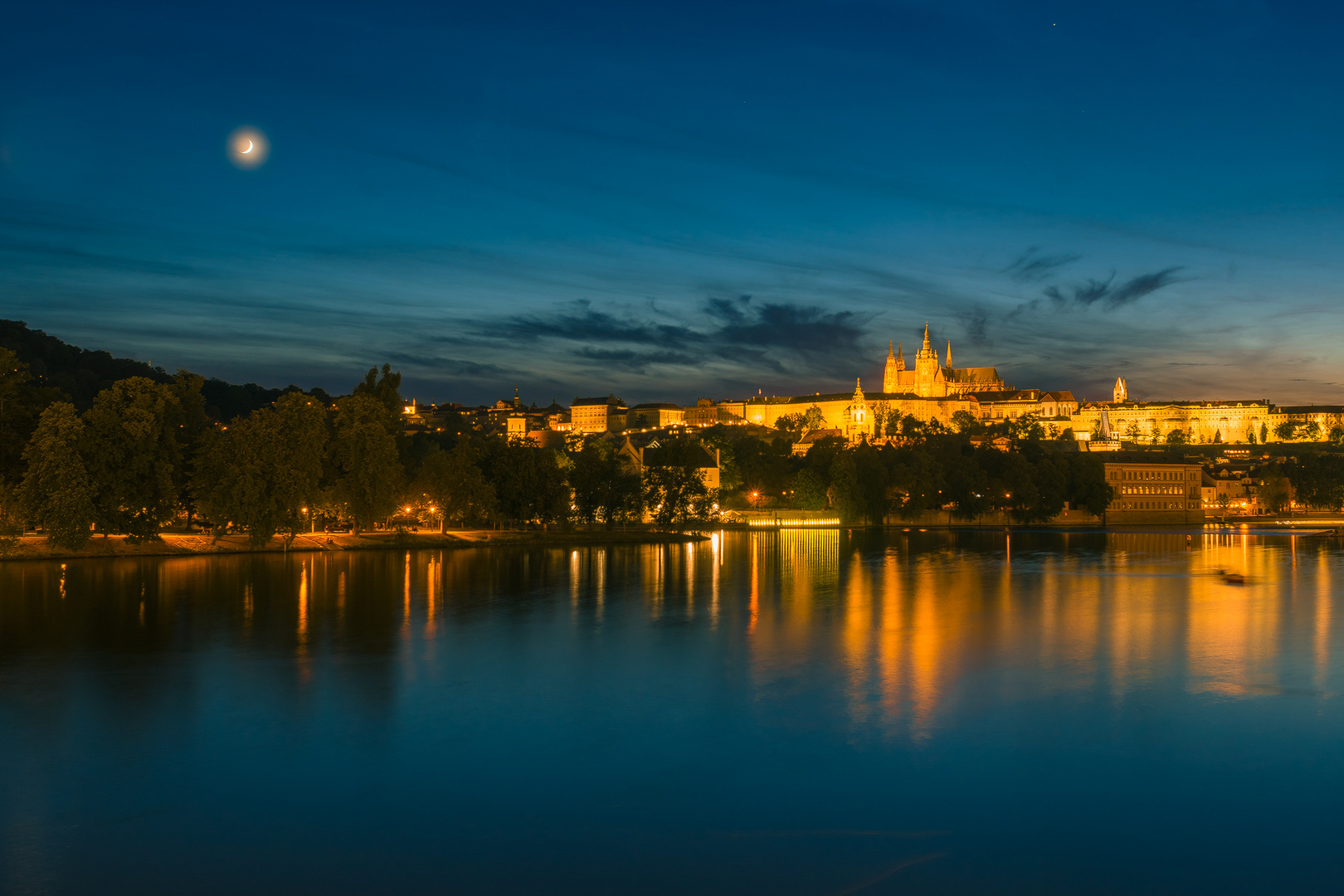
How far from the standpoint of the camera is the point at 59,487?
3366 cm

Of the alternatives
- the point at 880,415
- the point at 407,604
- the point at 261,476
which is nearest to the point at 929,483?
the point at 261,476

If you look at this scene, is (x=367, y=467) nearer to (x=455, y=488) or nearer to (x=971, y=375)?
(x=455, y=488)

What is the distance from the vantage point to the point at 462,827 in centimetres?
990

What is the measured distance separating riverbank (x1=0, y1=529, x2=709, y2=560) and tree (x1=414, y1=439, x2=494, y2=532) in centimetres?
137

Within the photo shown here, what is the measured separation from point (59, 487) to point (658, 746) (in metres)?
28.7

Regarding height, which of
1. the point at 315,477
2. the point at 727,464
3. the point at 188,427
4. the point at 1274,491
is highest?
the point at 188,427

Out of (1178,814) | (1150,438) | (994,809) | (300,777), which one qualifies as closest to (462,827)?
(300,777)

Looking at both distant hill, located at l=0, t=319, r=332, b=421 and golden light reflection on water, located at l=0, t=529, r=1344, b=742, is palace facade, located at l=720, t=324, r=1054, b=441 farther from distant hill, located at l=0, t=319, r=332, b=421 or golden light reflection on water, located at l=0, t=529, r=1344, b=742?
golden light reflection on water, located at l=0, t=529, r=1344, b=742

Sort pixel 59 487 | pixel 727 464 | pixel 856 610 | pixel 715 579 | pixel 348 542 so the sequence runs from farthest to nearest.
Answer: pixel 727 464, pixel 348 542, pixel 715 579, pixel 59 487, pixel 856 610

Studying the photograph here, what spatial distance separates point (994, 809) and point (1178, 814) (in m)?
1.89

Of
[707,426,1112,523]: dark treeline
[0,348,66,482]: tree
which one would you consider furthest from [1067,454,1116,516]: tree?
[0,348,66,482]: tree

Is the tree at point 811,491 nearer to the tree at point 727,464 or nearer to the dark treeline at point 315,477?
the dark treeline at point 315,477

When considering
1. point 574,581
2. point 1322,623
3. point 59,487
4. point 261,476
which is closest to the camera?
point 1322,623

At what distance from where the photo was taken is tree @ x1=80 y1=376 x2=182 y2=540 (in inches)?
1385
